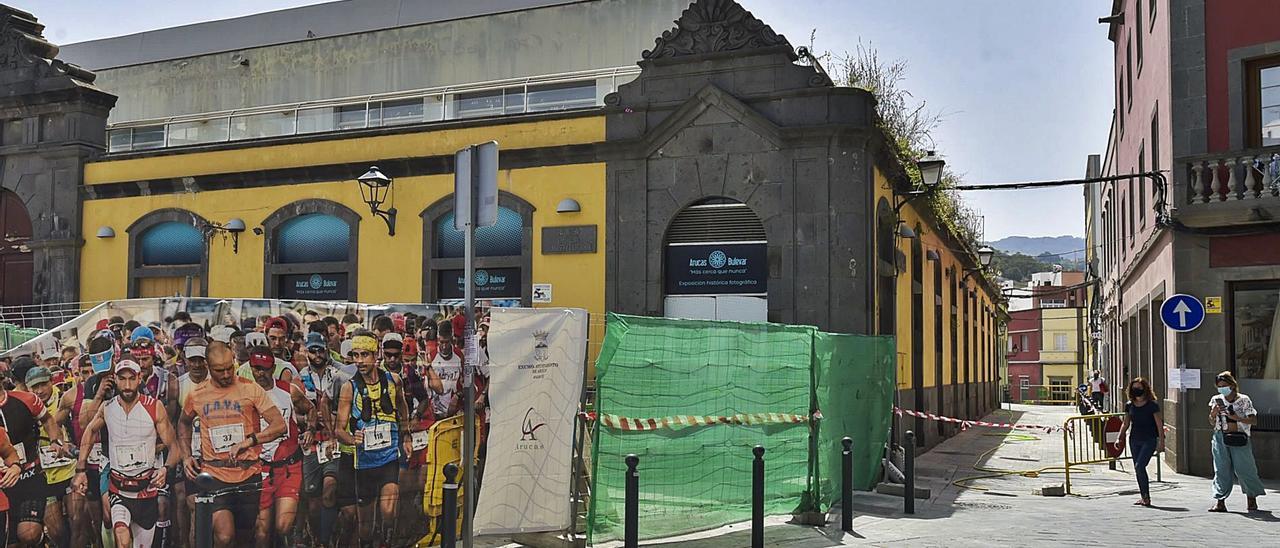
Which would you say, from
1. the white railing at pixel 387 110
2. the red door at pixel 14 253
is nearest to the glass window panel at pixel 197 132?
the white railing at pixel 387 110

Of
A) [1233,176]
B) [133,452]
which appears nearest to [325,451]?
[133,452]

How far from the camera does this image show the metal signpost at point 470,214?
25.2 ft

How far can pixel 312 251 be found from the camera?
20.0 meters

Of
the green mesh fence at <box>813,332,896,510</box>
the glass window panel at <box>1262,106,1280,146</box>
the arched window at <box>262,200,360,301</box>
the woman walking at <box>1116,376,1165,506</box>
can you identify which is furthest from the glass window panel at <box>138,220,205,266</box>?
the glass window panel at <box>1262,106,1280,146</box>

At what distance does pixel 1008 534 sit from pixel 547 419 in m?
5.21

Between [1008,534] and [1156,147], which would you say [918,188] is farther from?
[1008,534]

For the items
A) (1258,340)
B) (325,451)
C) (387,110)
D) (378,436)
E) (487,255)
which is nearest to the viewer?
(325,451)

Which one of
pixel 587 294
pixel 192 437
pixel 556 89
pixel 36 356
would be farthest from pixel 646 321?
pixel 556 89

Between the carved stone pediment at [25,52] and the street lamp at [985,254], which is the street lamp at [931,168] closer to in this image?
the street lamp at [985,254]

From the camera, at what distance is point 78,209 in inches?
856

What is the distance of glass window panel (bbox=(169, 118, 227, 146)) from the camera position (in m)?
21.2

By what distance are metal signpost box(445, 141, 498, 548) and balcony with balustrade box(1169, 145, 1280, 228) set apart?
12885mm

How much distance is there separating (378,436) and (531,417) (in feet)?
4.83

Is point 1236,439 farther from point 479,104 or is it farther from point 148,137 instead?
point 148,137
